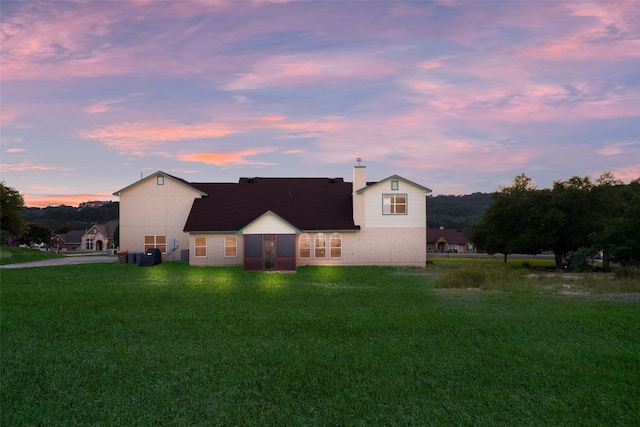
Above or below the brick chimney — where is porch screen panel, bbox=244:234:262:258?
below

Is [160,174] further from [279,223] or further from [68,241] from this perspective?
[68,241]

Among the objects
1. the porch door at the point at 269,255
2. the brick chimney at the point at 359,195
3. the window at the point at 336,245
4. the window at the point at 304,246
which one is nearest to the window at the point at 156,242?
the porch door at the point at 269,255

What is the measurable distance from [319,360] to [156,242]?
3138 cm

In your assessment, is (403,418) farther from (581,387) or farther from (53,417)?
(53,417)

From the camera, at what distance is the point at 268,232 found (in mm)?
31344

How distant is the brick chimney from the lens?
1412 inches

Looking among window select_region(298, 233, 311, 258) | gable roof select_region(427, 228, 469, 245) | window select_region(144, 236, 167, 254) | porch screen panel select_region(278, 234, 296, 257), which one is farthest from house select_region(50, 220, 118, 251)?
porch screen panel select_region(278, 234, 296, 257)

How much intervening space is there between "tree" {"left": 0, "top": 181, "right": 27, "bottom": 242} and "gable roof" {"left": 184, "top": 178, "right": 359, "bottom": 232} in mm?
28621

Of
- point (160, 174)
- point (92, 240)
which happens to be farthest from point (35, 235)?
point (160, 174)

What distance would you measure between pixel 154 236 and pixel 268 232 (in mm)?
12126

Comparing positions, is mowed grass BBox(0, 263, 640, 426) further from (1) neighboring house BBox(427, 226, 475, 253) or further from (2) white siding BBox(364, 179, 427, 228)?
(1) neighboring house BBox(427, 226, 475, 253)

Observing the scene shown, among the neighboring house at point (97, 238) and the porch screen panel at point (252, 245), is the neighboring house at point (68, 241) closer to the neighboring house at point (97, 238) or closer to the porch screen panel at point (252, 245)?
the neighboring house at point (97, 238)

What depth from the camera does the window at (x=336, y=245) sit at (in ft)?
117

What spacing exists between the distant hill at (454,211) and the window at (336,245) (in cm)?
7744
